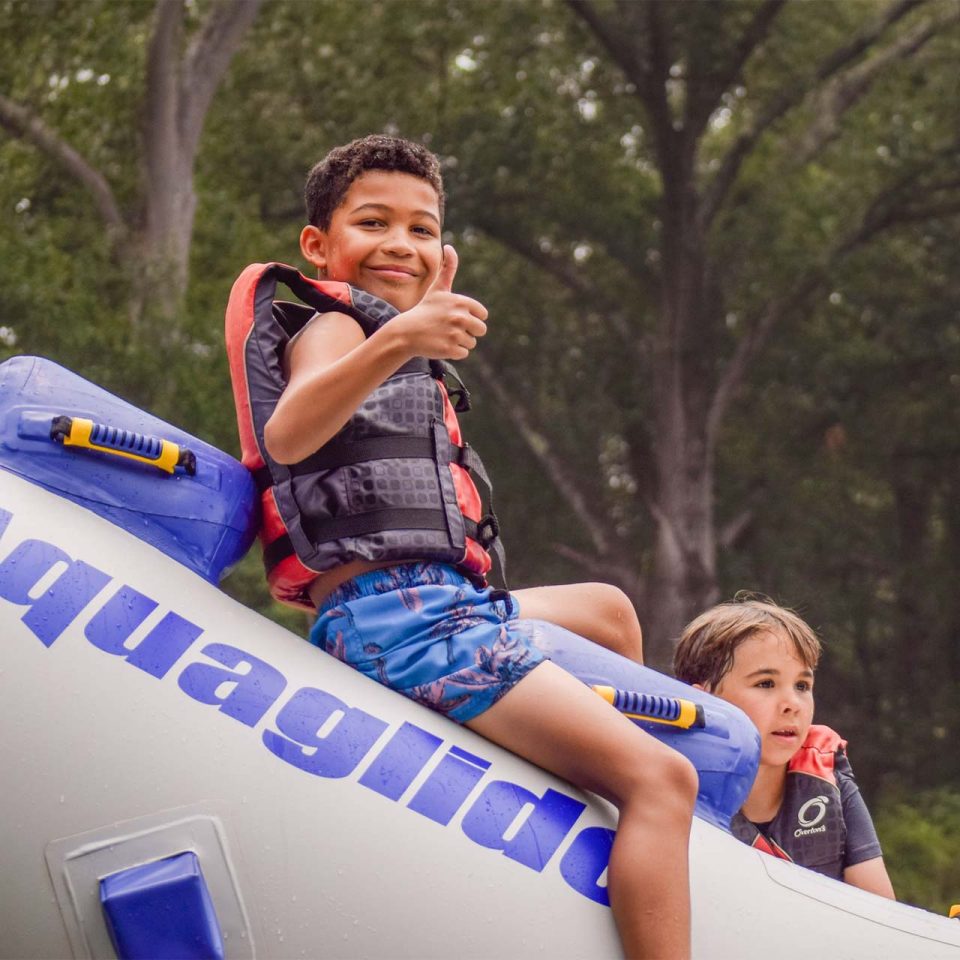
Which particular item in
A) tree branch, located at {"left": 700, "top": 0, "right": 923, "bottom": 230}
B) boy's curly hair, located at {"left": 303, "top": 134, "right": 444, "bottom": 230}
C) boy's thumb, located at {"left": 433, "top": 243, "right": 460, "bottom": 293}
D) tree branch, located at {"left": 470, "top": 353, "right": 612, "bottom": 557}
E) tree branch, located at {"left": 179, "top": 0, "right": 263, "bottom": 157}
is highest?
tree branch, located at {"left": 700, "top": 0, "right": 923, "bottom": 230}

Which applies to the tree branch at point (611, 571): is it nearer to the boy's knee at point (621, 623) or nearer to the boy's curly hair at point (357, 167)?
the boy's knee at point (621, 623)

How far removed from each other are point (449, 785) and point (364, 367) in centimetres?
69

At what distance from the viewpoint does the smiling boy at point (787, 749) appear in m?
2.84

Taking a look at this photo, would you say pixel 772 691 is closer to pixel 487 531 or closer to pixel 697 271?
pixel 487 531

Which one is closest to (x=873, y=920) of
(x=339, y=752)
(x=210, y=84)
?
(x=339, y=752)

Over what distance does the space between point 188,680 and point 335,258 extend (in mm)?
858

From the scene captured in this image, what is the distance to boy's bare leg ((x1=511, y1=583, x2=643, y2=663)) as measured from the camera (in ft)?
9.19

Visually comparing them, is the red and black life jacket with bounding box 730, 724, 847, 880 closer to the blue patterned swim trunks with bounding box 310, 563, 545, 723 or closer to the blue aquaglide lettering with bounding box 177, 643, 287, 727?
the blue patterned swim trunks with bounding box 310, 563, 545, 723

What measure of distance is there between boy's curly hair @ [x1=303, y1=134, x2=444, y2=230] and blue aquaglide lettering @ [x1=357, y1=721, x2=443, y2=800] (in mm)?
995

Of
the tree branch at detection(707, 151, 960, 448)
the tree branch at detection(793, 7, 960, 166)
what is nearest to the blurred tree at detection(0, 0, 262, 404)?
the tree branch at detection(707, 151, 960, 448)

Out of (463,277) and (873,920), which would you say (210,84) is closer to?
(463,277)

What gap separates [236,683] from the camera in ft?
7.49

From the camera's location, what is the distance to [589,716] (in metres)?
2.31

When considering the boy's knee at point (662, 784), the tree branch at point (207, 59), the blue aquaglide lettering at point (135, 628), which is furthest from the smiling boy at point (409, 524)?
the tree branch at point (207, 59)
